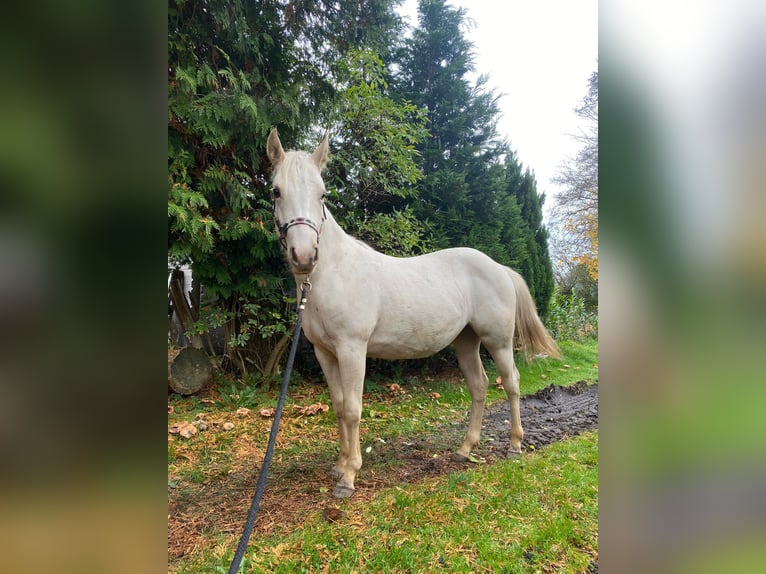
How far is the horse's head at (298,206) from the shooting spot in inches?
75.6

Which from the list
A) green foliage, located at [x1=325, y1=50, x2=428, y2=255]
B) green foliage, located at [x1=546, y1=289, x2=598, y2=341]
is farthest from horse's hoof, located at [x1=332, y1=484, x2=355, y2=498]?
green foliage, located at [x1=546, y1=289, x2=598, y2=341]

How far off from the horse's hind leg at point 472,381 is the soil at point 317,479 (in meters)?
0.17

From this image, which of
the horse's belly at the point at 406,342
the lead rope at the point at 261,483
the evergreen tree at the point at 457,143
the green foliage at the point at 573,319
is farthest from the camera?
the green foliage at the point at 573,319

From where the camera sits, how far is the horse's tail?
3244 millimetres

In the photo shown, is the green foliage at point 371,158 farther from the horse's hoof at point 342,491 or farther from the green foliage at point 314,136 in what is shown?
the horse's hoof at point 342,491

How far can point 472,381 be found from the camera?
10.1 ft

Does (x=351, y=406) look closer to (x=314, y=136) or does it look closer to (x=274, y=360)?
(x=274, y=360)

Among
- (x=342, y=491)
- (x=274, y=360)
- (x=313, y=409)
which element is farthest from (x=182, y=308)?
(x=342, y=491)

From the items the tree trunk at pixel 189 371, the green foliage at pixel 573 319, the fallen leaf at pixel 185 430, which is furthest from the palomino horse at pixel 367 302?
the green foliage at pixel 573 319

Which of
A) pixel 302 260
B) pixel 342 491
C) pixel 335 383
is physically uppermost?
pixel 302 260

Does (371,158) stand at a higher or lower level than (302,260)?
higher

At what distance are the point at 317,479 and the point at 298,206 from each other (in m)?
1.89
